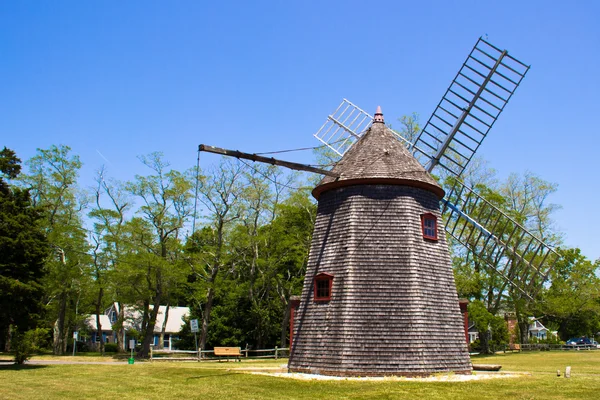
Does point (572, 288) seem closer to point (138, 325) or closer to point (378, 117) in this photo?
point (378, 117)

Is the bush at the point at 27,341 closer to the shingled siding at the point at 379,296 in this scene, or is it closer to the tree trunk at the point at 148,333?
the shingled siding at the point at 379,296

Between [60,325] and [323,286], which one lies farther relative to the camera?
[60,325]

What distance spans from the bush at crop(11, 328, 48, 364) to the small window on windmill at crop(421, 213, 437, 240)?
13523mm

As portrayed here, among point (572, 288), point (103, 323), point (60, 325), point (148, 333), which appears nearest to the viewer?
point (148, 333)

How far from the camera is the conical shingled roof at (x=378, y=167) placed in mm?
16578

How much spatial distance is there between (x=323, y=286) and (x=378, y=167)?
3.90 m

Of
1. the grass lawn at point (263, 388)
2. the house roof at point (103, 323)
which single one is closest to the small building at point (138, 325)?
the house roof at point (103, 323)

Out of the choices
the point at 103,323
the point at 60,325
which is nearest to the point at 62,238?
the point at 60,325

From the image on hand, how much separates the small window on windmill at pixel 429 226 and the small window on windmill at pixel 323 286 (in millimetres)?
3123

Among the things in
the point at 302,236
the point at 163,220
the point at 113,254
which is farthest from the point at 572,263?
the point at 113,254

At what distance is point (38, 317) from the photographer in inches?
781

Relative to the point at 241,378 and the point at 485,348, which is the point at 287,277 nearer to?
the point at 485,348

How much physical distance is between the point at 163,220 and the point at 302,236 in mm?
9695

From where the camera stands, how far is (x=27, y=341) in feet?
63.4
